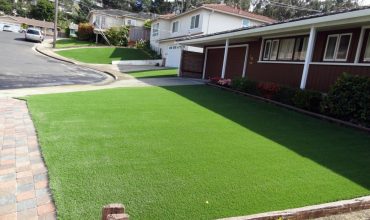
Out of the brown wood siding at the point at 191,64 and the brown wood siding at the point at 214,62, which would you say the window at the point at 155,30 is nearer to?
the brown wood siding at the point at 191,64

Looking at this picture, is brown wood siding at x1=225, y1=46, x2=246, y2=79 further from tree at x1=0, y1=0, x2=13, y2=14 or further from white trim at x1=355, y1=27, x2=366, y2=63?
tree at x1=0, y1=0, x2=13, y2=14

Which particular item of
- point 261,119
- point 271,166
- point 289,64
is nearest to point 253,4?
point 289,64

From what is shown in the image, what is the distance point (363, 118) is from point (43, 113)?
324 inches

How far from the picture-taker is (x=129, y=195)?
3801 mm

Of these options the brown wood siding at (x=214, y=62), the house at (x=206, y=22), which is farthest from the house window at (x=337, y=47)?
the house at (x=206, y=22)

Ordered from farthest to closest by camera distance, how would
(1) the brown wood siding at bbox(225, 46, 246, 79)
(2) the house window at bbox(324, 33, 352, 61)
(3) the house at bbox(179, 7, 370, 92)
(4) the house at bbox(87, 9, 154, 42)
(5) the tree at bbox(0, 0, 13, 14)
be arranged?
(5) the tree at bbox(0, 0, 13, 14), (4) the house at bbox(87, 9, 154, 42), (1) the brown wood siding at bbox(225, 46, 246, 79), (2) the house window at bbox(324, 33, 352, 61), (3) the house at bbox(179, 7, 370, 92)

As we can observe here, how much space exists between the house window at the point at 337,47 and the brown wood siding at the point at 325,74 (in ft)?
1.39

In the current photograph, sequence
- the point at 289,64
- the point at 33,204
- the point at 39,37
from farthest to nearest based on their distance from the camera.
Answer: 1. the point at 39,37
2. the point at 289,64
3. the point at 33,204

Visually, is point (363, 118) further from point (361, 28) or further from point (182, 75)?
→ point (182, 75)

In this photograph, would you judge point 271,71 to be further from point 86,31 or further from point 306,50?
point 86,31

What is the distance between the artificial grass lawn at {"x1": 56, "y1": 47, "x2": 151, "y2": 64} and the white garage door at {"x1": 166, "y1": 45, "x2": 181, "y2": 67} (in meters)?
3.81

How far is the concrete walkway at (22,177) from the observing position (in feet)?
11.4

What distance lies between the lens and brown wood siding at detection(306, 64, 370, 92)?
1015cm

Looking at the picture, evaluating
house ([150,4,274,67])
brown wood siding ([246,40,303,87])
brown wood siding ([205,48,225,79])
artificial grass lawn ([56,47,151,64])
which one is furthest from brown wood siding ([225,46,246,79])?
artificial grass lawn ([56,47,151,64])
